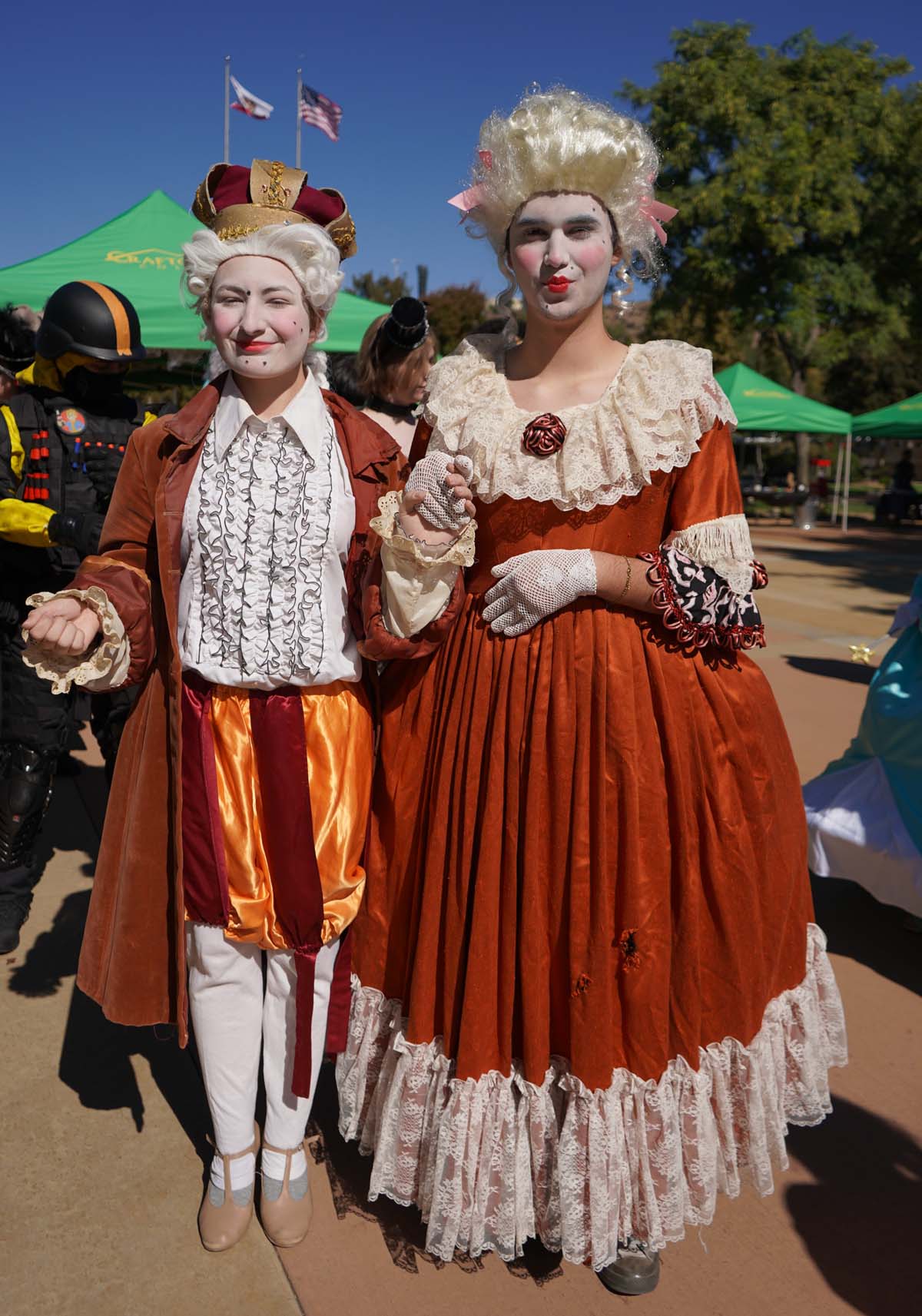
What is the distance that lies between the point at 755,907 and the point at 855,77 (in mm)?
24961

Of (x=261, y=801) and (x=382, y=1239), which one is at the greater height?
(x=261, y=801)

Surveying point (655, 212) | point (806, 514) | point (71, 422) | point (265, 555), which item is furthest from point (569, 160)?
point (806, 514)

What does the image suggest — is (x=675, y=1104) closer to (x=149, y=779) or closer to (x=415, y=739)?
(x=415, y=739)

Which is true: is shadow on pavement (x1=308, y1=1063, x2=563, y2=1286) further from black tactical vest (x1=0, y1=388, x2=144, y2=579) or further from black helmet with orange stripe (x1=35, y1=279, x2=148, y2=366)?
black helmet with orange stripe (x1=35, y1=279, x2=148, y2=366)

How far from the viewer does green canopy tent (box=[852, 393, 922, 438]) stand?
51.3 feet

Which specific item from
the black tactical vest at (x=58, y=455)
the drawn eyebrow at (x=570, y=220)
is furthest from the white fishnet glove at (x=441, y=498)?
the black tactical vest at (x=58, y=455)

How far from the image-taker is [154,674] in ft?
6.40

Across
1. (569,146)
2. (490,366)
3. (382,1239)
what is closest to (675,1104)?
(382,1239)

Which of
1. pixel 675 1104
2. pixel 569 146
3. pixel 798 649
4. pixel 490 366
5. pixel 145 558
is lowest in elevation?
pixel 798 649

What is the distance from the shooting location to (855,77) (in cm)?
2156

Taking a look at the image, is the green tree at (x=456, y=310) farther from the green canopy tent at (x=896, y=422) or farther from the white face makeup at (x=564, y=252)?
the white face makeup at (x=564, y=252)

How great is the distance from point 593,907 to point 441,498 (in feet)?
2.52

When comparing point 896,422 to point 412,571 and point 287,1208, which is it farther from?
point 287,1208

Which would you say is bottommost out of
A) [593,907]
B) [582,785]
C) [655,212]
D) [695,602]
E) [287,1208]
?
[287,1208]
